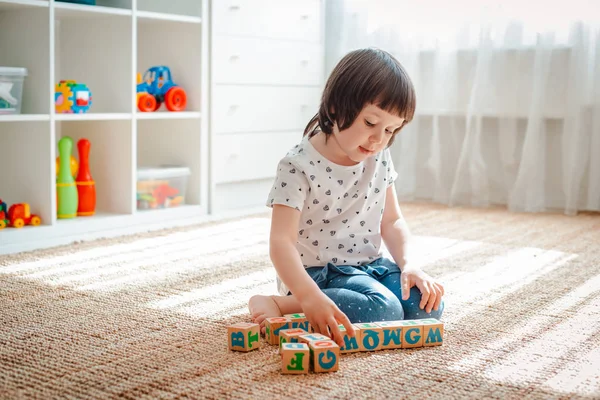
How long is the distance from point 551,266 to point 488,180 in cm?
104

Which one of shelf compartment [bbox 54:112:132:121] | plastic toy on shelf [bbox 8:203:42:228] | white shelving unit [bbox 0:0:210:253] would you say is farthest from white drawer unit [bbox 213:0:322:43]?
plastic toy on shelf [bbox 8:203:42:228]

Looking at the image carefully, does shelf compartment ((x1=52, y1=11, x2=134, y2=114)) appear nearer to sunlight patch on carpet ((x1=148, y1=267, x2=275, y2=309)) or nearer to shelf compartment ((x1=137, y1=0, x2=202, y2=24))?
shelf compartment ((x1=137, y1=0, x2=202, y2=24))

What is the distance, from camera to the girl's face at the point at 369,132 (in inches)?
44.8

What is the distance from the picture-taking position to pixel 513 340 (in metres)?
1.15

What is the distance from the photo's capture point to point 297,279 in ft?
3.53

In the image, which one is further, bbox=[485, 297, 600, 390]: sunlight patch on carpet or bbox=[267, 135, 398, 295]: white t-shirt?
bbox=[267, 135, 398, 295]: white t-shirt

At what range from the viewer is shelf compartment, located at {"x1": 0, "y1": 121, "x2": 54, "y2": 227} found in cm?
191

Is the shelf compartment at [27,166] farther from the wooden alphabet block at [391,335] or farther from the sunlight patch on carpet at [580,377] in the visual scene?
the sunlight patch on carpet at [580,377]

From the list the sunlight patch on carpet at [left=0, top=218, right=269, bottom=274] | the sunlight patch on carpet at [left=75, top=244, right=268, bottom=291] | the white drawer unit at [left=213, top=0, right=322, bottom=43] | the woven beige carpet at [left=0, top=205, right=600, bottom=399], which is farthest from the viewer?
the white drawer unit at [left=213, top=0, right=322, bottom=43]

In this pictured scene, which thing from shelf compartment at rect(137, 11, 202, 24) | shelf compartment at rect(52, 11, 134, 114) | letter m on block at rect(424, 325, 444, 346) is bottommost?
letter m on block at rect(424, 325, 444, 346)

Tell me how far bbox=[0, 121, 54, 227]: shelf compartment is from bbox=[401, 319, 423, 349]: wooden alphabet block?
45.2 inches

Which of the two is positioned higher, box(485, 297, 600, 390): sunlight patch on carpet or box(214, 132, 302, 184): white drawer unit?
box(214, 132, 302, 184): white drawer unit

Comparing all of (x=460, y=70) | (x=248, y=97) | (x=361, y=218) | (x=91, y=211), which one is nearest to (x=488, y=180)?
(x=460, y=70)

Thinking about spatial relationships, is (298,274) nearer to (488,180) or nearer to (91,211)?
(91,211)
